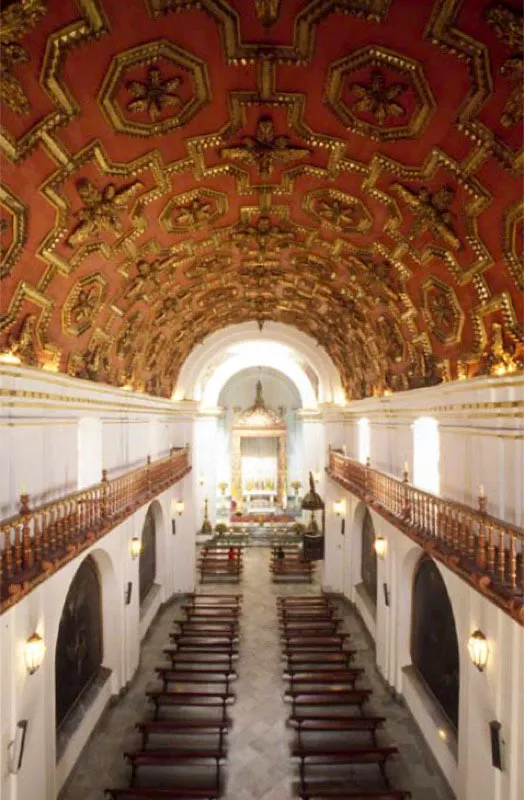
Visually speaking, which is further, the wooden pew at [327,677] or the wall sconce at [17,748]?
the wooden pew at [327,677]

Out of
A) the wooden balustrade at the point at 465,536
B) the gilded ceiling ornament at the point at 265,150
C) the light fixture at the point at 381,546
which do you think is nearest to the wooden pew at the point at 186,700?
the light fixture at the point at 381,546

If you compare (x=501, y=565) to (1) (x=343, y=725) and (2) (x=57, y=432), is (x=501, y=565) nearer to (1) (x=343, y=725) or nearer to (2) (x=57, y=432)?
(1) (x=343, y=725)

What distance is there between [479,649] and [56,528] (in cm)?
698

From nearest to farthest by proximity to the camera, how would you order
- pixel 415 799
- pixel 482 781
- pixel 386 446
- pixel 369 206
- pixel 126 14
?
1. pixel 126 14
2. pixel 482 781
3. pixel 369 206
4. pixel 415 799
5. pixel 386 446

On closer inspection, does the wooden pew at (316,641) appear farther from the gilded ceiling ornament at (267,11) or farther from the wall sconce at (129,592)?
the gilded ceiling ornament at (267,11)

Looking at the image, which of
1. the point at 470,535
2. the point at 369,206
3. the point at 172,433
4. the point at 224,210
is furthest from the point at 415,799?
the point at 172,433

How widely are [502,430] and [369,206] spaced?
4.52 meters

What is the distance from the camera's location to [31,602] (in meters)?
7.50

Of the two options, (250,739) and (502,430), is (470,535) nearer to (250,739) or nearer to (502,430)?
(502,430)

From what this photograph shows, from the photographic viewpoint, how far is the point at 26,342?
308 inches

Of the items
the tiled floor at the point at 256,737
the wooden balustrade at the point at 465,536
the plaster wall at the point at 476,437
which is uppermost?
the plaster wall at the point at 476,437

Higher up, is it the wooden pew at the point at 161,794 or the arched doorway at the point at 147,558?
the arched doorway at the point at 147,558

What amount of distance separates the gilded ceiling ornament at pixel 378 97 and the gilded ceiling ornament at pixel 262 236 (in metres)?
3.98

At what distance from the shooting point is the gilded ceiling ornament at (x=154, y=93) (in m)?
5.46
